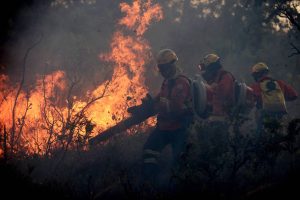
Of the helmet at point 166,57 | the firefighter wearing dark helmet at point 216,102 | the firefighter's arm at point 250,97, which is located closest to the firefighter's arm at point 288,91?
the firefighter's arm at point 250,97

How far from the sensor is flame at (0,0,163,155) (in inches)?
431

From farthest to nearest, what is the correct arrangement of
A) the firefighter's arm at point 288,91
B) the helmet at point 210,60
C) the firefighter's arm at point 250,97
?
1. the firefighter's arm at point 288,91
2. the helmet at point 210,60
3. the firefighter's arm at point 250,97

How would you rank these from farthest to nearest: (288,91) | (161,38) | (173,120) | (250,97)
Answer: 1. (161,38)
2. (288,91)
3. (250,97)
4. (173,120)

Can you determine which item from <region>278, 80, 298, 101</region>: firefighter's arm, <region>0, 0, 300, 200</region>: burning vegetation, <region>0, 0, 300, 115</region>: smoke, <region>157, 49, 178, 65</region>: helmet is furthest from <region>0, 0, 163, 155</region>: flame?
<region>278, 80, 298, 101</region>: firefighter's arm

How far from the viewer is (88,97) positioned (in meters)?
11.9

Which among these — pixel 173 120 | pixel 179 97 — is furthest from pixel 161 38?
pixel 173 120

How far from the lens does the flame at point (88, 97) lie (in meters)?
11.0

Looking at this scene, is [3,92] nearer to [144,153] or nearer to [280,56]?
[144,153]

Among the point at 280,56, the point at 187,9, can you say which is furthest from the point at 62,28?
the point at 280,56

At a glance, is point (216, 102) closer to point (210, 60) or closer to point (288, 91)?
point (210, 60)

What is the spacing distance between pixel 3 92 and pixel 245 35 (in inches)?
359

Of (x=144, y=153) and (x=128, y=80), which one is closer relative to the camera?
(x=144, y=153)

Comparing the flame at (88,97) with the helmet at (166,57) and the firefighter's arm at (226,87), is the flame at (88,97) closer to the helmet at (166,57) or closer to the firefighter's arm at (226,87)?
the helmet at (166,57)

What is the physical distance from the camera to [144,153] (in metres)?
8.48
